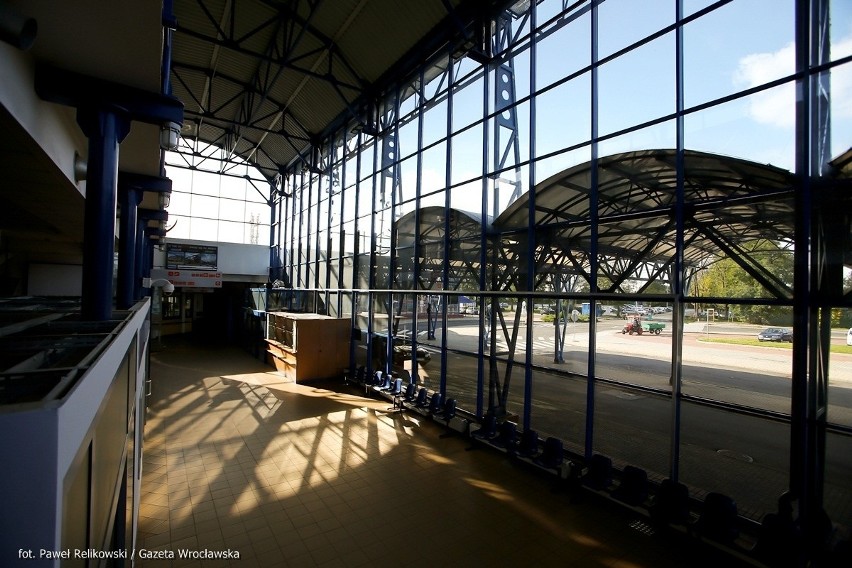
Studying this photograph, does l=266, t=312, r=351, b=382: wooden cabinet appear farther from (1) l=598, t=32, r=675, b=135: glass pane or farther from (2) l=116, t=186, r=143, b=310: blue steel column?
(1) l=598, t=32, r=675, b=135: glass pane

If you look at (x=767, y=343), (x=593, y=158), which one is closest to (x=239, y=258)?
(x=593, y=158)

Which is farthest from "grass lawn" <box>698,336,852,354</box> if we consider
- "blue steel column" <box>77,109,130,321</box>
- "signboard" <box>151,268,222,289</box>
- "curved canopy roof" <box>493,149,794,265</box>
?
"signboard" <box>151,268,222,289</box>

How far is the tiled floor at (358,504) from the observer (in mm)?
4367

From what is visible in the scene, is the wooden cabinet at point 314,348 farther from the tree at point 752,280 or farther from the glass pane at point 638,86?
the tree at point 752,280

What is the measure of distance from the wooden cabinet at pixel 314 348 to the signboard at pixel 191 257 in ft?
30.0

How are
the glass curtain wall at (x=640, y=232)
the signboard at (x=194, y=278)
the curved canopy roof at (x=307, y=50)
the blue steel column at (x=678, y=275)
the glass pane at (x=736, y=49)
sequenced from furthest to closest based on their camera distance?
the signboard at (x=194, y=278)
the curved canopy roof at (x=307, y=50)
the blue steel column at (x=678, y=275)
the glass pane at (x=736, y=49)
the glass curtain wall at (x=640, y=232)

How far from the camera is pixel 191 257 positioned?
19844mm

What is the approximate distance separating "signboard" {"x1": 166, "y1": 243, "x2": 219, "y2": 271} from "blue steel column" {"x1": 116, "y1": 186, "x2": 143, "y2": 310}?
13.1m

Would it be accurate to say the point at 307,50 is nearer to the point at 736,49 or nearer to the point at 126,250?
the point at 126,250

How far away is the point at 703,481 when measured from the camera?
19.8ft

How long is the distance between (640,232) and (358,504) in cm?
519

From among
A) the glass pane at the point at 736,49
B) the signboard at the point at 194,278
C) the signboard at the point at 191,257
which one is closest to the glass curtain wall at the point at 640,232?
the glass pane at the point at 736,49

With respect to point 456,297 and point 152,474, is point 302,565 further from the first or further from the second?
point 456,297

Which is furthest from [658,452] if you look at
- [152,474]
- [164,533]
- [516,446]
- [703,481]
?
[152,474]
